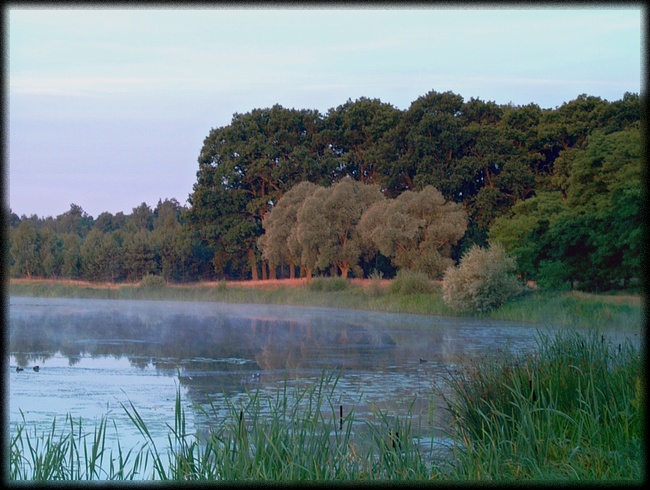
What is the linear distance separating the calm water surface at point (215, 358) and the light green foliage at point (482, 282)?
46.5 inches

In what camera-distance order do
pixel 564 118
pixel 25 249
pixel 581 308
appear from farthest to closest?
pixel 25 249 < pixel 564 118 < pixel 581 308

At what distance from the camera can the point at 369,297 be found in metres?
29.9

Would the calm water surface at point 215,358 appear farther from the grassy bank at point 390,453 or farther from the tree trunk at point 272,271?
the tree trunk at point 272,271

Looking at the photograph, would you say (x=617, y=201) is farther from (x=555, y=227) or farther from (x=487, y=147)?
(x=487, y=147)

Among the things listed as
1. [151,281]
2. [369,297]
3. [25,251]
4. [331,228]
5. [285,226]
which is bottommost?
[369,297]

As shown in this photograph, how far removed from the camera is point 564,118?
119ft

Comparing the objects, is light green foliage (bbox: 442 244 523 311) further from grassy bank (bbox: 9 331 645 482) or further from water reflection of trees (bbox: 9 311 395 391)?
grassy bank (bbox: 9 331 645 482)

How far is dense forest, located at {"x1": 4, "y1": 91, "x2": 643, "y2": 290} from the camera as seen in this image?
86.2 ft

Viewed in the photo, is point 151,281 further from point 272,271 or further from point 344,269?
point 344,269

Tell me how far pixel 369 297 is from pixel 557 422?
23710 mm

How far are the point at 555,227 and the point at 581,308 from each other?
18.8 feet

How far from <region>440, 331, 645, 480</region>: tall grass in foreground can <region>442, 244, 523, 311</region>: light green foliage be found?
15341 mm

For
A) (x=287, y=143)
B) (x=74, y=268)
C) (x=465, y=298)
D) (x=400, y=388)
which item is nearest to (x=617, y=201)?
(x=465, y=298)

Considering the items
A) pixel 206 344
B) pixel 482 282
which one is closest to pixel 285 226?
pixel 482 282
